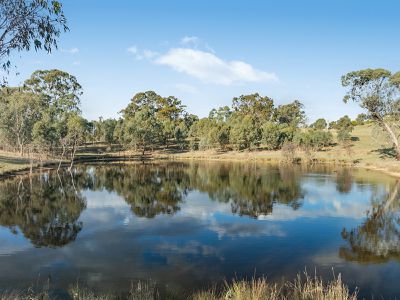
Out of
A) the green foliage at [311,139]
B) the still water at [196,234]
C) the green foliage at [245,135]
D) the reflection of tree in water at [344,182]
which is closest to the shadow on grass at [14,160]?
the still water at [196,234]

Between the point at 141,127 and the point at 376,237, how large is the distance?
89691 millimetres

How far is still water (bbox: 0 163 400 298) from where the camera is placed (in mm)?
19062

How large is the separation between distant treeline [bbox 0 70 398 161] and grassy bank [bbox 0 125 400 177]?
2.87 metres

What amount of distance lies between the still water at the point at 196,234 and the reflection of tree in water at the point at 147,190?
0.64 ft

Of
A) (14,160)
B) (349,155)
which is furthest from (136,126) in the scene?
(349,155)

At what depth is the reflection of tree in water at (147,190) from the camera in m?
37.5

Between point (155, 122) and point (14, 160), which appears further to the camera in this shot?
point (155, 122)

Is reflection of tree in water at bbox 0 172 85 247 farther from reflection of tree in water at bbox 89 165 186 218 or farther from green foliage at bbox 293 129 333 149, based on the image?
green foliage at bbox 293 129 333 149

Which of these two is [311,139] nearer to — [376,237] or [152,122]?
[152,122]

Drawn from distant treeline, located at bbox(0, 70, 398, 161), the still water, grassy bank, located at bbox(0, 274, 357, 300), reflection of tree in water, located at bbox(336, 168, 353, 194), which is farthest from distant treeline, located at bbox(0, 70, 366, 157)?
grassy bank, located at bbox(0, 274, 357, 300)

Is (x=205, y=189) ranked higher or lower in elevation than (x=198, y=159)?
lower

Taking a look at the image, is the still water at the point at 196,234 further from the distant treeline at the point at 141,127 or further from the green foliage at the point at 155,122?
the green foliage at the point at 155,122

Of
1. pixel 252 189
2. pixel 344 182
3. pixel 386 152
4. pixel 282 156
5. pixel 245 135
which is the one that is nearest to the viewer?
pixel 252 189

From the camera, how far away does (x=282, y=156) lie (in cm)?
9256
